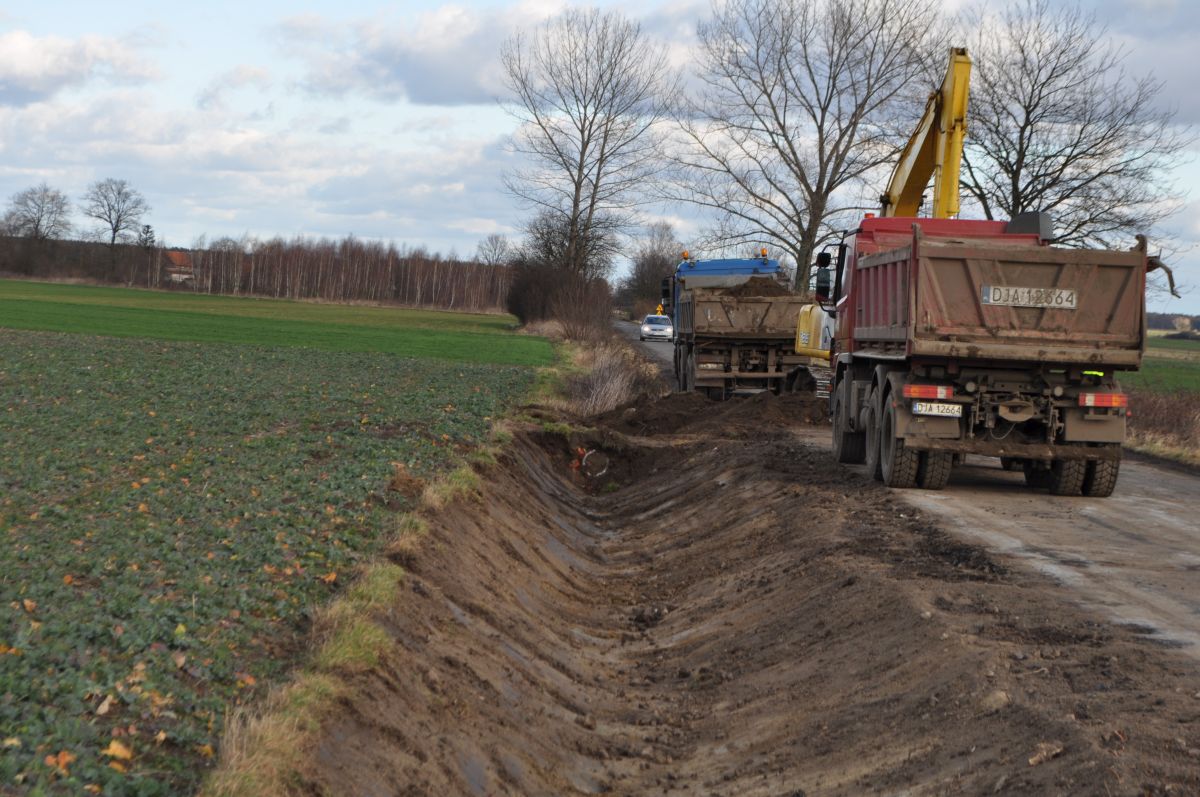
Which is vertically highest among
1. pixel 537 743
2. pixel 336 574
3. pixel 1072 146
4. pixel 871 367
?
pixel 1072 146

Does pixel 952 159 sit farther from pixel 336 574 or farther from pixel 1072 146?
pixel 1072 146

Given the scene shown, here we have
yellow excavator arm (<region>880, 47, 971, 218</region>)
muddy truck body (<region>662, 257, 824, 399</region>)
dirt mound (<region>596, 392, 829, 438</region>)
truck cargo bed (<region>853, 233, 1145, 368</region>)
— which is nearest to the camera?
truck cargo bed (<region>853, 233, 1145, 368</region>)

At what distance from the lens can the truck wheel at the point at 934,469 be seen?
13.6 metres

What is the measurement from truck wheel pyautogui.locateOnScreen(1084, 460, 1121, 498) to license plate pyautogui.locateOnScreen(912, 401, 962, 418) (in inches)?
69.6

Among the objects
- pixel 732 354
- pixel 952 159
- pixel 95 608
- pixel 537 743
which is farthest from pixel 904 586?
pixel 732 354

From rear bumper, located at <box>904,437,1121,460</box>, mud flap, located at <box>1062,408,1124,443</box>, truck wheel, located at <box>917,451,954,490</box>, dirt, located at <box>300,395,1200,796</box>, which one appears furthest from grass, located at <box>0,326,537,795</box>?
mud flap, located at <box>1062,408,1124,443</box>

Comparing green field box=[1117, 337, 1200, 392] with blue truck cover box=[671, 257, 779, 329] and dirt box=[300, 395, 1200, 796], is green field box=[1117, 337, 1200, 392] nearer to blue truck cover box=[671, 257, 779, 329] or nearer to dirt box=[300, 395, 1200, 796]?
blue truck cover box=[671, 257, 779, 329]

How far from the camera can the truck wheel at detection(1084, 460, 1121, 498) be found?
1359 cm

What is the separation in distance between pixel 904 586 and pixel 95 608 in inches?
207

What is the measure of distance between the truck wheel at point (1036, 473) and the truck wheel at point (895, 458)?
1.49 m

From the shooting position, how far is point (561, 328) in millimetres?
→ 59125

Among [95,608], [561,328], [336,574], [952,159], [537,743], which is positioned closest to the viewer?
[95,608]

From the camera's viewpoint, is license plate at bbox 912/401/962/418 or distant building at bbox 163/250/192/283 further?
distant building at bbox 163/250/192/283

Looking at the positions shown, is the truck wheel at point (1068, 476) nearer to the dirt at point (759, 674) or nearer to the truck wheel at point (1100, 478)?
the truck wheel at point (1100, 478)
